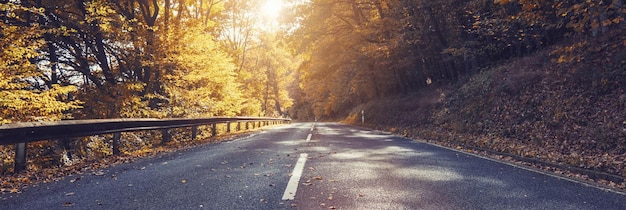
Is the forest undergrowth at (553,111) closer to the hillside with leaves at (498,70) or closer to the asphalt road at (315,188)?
the hillside with leaves at (498,70)

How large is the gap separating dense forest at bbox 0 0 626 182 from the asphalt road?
340cm

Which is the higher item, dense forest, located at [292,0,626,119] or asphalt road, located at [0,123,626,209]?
dense forest, located at [292,0,626,119]

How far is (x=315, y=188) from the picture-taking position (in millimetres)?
5105

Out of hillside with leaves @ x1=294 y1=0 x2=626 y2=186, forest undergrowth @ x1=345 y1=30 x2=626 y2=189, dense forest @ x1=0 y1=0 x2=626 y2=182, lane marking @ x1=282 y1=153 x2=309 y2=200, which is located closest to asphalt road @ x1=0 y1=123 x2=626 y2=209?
lane marking @ x1=282 y1=153 x2=309 y2=200

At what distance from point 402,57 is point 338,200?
18.7 m

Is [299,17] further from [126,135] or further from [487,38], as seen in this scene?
[126,135]

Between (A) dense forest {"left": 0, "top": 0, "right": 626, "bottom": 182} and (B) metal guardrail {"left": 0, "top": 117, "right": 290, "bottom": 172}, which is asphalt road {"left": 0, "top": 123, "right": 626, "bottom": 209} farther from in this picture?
(A) dense forest {"left": 0, "top": 0, "right": 626, "bottom": 182}

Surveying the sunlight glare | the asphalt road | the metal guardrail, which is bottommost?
the asphalt road

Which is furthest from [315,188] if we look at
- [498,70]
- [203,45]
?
[203,45]

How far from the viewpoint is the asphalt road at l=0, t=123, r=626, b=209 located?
4.32 metres

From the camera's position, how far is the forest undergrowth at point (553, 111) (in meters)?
7.83

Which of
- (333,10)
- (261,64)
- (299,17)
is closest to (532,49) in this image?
(333,10)

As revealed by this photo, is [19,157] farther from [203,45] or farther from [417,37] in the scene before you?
[417,37]

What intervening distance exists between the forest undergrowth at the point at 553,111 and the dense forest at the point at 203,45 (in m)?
0.23
